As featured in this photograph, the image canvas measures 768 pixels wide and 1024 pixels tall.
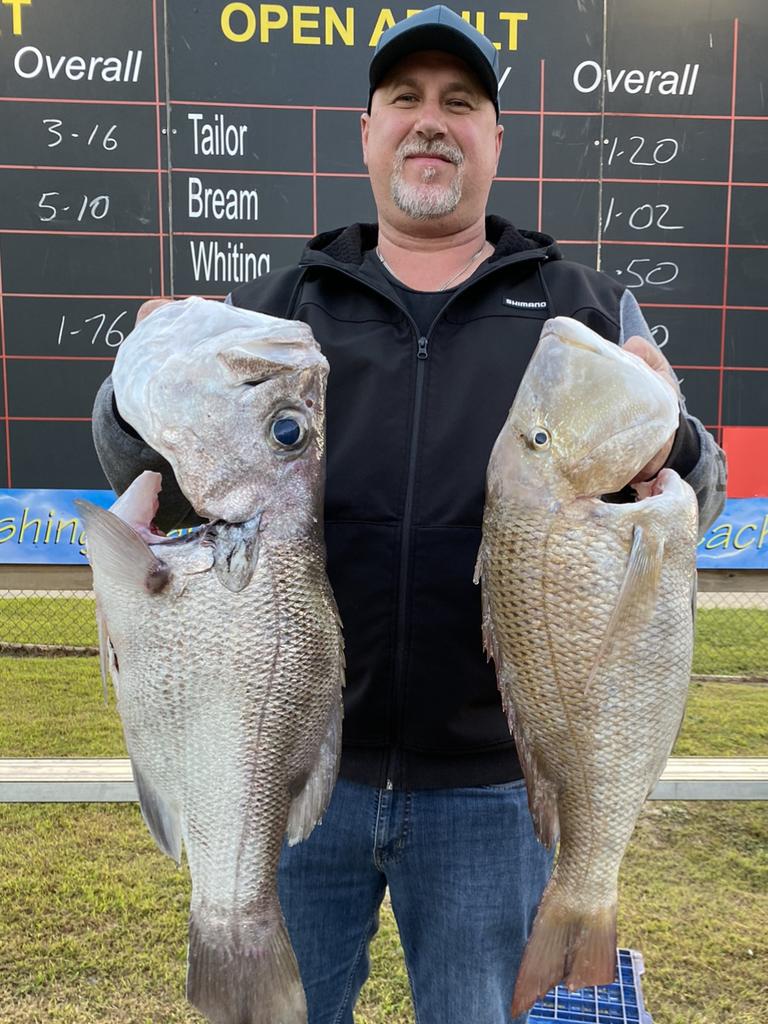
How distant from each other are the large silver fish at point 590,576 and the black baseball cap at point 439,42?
590 mm

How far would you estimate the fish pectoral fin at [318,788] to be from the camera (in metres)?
1.11

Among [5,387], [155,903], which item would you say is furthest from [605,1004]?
[5,387]

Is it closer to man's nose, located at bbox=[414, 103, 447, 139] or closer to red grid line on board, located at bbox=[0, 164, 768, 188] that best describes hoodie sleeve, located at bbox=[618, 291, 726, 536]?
man's nose, located at bbox=[414, 103, 447, 139]

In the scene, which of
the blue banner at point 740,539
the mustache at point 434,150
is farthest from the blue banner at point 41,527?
the blue banner at point 740,539

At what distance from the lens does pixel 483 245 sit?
1598 mm

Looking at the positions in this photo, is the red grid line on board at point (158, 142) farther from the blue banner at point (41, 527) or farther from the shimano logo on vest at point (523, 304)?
the shimano logo on vest at point (523, 304)

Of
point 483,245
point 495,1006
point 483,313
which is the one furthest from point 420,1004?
point 483,245

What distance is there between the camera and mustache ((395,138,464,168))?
4.78ft

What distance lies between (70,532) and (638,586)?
2638 mm

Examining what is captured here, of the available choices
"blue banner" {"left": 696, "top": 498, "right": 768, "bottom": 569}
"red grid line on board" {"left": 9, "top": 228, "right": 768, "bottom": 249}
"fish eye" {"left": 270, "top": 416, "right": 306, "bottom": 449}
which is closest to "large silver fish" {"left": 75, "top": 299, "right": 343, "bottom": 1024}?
"fish eye" {"left": 270, "top": 416, "right": 306, "bottom": 449}

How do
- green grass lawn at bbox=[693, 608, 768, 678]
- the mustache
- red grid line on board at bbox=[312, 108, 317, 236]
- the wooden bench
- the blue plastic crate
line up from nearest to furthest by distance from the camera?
1. the mustache
2. the blue plastic crate
3. the wooden bench
4. red grid line on board at bbox=[312, 108, 317, 236]
5. green grass lawn at bbox=[693, 608, 768, 678]

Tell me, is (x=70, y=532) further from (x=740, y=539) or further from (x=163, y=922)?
(x=740, y=539)

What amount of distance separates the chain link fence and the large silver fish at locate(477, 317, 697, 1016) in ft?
8.03

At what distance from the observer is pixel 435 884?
55.6 inches
